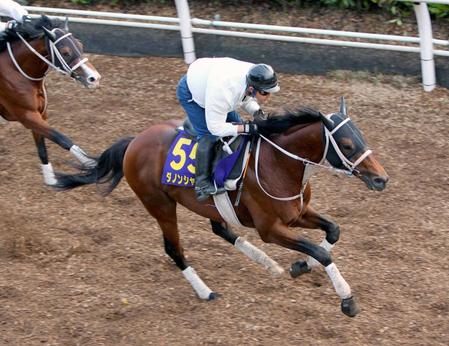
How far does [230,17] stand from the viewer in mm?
9664

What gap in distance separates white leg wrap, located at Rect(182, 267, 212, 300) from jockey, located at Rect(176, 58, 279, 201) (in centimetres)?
Answer: 64

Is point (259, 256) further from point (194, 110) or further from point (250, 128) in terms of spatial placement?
point (194, 110)

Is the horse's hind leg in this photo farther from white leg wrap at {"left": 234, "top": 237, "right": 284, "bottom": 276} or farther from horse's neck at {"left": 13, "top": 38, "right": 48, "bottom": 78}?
horse's neck at {"left": 13, "top": 38, "right": 48, "bottom": 78}

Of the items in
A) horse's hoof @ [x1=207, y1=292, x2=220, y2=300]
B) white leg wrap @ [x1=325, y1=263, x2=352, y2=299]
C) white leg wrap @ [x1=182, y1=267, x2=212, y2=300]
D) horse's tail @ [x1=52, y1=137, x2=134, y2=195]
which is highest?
horse's tail @ [x1=52, y1=137, x2=134, y2=195]

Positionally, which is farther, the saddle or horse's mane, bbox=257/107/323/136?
the saddle

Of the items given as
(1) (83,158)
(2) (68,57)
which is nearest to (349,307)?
(1) (83,158)

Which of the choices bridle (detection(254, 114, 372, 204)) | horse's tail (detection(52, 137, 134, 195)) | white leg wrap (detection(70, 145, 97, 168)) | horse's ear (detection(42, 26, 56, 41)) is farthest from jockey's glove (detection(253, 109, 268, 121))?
horse's ear (detection(42, 26, 56, 41))

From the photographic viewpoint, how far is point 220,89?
5.35m

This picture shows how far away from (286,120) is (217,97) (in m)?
0.48

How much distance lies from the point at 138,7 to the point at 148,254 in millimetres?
4396

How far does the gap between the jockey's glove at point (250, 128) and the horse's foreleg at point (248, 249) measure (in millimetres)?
918

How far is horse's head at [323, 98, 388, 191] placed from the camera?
17.0 ft

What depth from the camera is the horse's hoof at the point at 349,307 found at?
543 cm

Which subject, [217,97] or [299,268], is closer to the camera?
[217,97]
